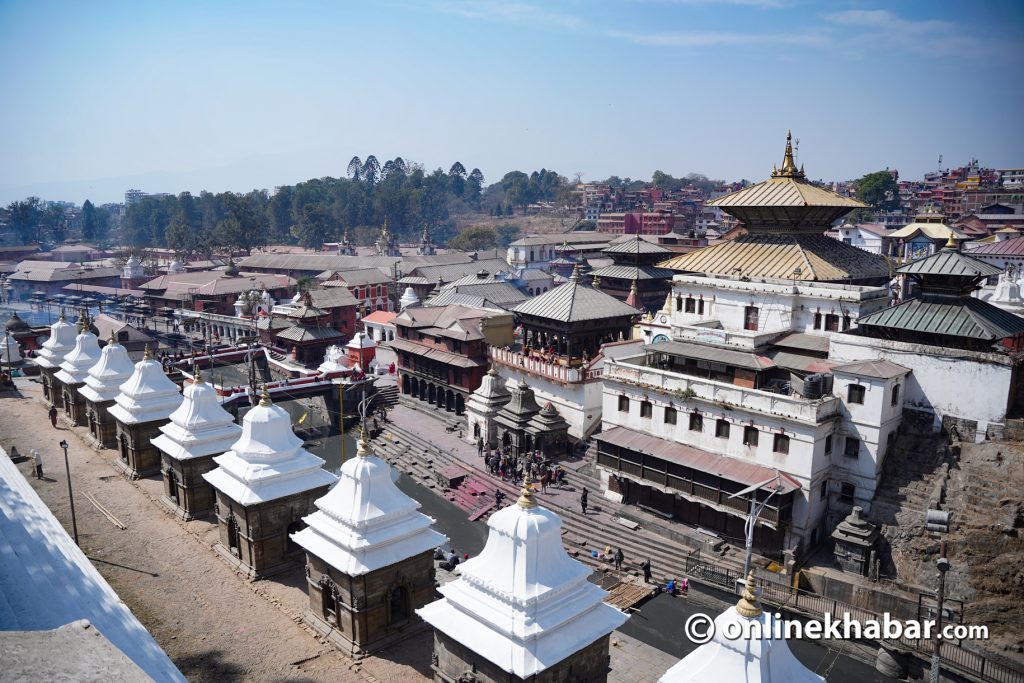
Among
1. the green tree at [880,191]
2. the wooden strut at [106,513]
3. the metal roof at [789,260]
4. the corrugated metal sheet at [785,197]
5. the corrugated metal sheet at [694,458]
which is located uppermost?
the green tree at [880,191]

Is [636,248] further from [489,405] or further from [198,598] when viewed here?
[198,598]

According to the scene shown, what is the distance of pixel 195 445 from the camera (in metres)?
27.5

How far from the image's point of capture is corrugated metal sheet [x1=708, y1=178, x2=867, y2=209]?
119 ft

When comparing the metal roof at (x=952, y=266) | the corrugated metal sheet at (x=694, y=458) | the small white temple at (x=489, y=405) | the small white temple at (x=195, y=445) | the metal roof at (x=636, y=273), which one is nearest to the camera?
the small white temple at (x=195, y=445)

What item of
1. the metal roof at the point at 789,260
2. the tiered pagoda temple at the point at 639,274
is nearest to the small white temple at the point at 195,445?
the metal roof at the point at 789,260

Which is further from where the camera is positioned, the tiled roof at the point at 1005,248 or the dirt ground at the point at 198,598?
the tiled roof at the point at 1005,248

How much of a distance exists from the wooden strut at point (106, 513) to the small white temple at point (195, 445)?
6.36 feet

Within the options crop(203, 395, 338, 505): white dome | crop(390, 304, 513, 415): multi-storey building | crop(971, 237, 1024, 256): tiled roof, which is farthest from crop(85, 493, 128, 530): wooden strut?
crop(971, 237, 1024, 256): tiled roof

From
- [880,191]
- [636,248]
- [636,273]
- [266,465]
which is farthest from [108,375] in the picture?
[880,191]

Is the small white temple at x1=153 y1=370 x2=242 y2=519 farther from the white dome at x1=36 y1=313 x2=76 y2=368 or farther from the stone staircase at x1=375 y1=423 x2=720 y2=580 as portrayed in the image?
the white dome at x1=36 y1=313 x2=76 y2=368

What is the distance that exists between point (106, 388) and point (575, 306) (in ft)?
83.5

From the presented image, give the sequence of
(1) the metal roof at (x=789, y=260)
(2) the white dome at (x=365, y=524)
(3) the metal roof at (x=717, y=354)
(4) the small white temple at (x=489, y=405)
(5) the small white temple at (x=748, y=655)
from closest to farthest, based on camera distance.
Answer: (5) the small white temple at (x=748, y=655) < (2) the white dome at (x=365, y=524) < (3) the metal roof at (x=717, y=354) < (1) the metal roof at (x=789, y=260) < (4) the small white temple at (x=489, y=405)

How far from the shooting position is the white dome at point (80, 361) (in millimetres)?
38969

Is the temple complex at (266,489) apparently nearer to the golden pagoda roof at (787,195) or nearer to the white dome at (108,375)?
the white dome at (108,375)
